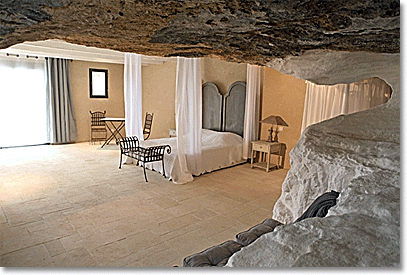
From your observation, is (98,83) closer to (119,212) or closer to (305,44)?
(119,212)

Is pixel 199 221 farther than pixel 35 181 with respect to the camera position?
No

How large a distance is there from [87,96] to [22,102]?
1630mm

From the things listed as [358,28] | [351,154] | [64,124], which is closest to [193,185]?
[351,154]

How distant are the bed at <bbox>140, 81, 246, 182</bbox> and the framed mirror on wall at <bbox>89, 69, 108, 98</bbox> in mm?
3572

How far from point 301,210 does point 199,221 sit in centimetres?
155

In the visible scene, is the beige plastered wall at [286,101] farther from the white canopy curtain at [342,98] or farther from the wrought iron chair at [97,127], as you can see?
the wrought iron chair at [97,127]

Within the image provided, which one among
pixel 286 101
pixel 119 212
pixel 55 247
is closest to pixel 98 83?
pixel 286 101

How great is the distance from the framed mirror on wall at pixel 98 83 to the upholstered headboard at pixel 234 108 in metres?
4.23

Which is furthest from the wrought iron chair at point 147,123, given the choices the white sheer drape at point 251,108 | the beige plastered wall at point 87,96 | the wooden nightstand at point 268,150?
the wooden nightstand at point 268,150

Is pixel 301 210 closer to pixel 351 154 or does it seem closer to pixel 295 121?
pixel 351 154

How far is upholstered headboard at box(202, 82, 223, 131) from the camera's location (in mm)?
6254

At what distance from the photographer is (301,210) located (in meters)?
1.75

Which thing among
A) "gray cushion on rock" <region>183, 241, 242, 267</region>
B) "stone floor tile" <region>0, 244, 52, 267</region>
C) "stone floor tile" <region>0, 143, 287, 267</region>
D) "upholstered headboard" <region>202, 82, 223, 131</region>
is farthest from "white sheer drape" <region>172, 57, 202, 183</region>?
"gray cushion on rock" <region>183, 241, 242, 267</region>

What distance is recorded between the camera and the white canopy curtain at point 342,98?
3689 mm
